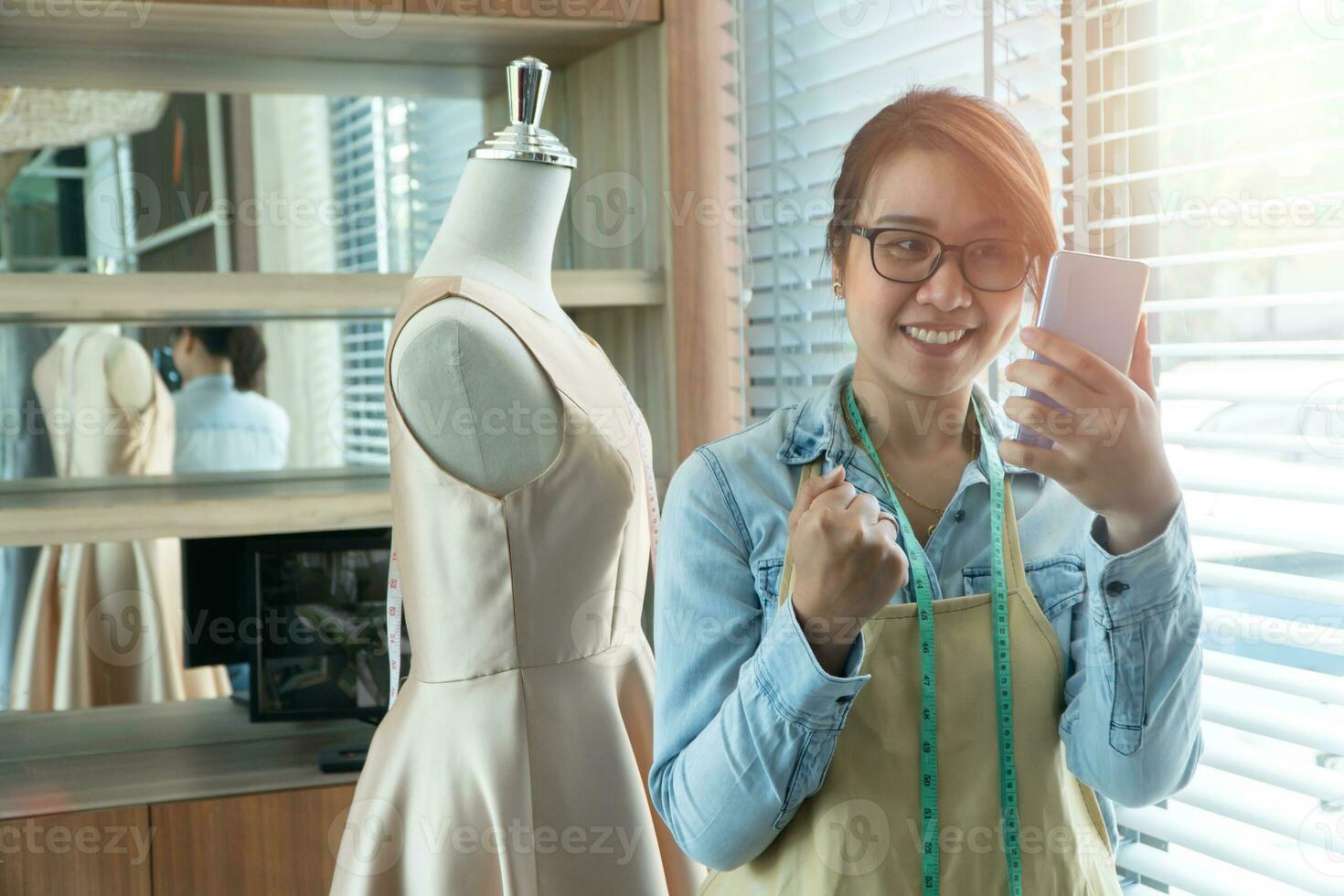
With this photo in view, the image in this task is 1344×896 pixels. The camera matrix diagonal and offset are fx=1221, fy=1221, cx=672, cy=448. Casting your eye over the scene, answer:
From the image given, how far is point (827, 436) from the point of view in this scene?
104cm

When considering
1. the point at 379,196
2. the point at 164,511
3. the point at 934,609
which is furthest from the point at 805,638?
the point at 379,196

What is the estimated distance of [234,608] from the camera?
2146 millimetres

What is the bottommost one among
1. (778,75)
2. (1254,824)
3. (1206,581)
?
(1254,824)

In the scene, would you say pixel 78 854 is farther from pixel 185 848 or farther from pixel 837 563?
pixel 837 563

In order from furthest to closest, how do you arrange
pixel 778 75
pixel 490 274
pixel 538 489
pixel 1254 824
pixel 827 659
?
pixel 778 75
pixel 490 274
pixel 538 489
pixel 1254 824
pixel 827 659

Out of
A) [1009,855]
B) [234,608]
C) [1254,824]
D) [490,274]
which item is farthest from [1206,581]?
[234,608]

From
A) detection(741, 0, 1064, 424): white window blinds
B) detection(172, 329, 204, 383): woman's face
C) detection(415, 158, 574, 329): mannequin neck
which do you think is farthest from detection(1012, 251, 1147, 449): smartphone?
detection(172, 329, 204, 383): woman's face

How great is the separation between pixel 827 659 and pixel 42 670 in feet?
5.51

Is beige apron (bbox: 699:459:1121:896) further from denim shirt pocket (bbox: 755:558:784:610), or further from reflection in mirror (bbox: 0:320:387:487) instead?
reflection in mirror (bbox: 0:320:387:487)

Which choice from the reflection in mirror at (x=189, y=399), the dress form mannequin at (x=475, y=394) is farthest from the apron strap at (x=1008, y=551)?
the reflection in mirror at (x=189, y=399)

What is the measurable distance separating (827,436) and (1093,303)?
0.24 metres

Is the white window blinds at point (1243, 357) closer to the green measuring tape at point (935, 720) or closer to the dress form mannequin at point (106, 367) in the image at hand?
the green measuring tape at point (935, 720)

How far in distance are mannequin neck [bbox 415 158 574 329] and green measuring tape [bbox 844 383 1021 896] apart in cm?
67

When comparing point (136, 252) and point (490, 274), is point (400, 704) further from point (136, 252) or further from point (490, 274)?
point (136, 252)
